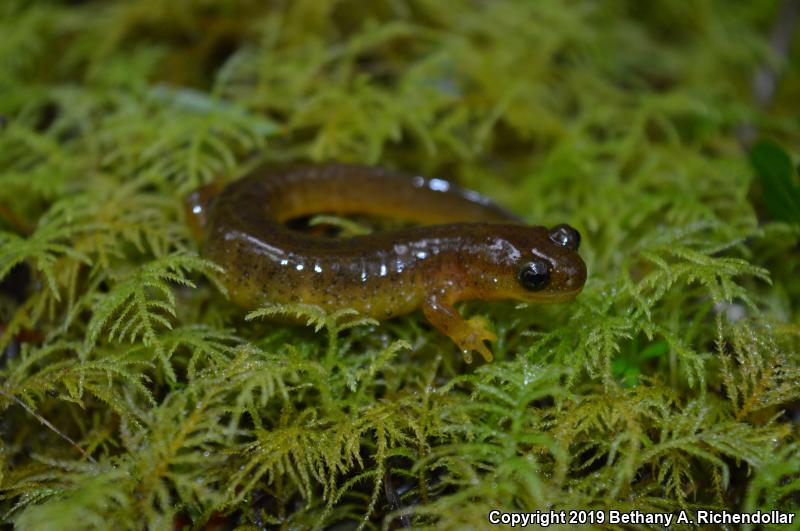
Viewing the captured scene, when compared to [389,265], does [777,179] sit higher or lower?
higher

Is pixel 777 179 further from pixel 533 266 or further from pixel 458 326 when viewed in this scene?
pixel 458 326

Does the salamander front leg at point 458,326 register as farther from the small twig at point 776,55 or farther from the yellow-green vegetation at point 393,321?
the small twig at point 776,55

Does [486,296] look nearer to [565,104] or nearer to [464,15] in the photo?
[565,104]

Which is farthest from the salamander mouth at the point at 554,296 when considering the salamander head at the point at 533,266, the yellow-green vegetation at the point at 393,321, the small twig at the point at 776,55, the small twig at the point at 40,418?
the small twig at the point at 776,55

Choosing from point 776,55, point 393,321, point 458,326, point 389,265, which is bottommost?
point 393,321

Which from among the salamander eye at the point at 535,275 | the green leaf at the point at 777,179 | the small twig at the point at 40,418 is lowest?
the small twig at the point at 40,418

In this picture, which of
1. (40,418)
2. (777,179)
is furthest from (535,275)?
(40,418)

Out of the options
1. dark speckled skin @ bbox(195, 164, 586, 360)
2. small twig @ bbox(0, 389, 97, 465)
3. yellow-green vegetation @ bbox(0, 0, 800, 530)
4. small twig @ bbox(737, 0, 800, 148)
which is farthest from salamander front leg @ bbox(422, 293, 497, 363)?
small twig @ bbox(737, 0, 800, 148)

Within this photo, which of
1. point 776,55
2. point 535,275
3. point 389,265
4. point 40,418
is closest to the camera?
point 40,418
